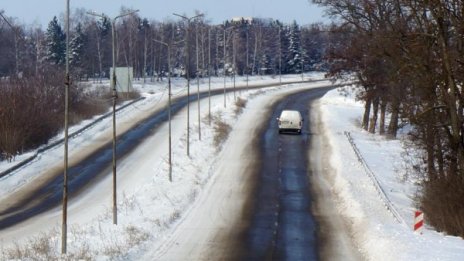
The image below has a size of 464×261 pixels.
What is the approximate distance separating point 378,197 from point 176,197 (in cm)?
931

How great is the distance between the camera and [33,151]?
45.5 meters

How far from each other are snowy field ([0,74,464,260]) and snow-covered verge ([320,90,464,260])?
0.15 feet

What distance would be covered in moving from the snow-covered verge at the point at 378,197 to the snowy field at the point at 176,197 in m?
0.05

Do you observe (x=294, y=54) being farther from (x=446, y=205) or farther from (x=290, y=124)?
(x=446, y=205)

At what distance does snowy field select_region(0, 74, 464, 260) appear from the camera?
70.6ft

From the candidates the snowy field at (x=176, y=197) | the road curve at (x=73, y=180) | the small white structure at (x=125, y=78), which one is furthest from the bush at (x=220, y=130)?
the small white structure at (x=125, y=78)

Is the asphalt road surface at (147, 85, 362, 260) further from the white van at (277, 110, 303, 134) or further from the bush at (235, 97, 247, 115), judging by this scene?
the bush at (235, 97, 247, 115)

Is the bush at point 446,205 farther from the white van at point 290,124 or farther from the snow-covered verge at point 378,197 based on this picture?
the white van at point 290,124

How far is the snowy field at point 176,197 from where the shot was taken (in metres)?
21.5

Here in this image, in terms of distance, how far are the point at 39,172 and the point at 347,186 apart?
18.0 metres

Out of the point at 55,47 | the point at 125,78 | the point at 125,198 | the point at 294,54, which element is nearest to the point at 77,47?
the point at 55,47

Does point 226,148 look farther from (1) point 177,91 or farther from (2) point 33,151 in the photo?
(1) point 177,91

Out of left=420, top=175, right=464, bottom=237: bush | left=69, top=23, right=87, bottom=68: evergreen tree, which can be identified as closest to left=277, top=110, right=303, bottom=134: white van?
left=420, top=175, right=464, bottom=237: bush

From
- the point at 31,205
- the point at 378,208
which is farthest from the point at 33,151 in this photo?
the point at 378,208
